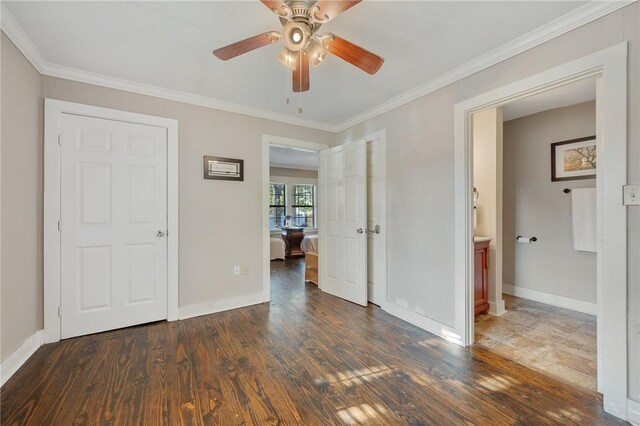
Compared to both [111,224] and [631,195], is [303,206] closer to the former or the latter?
[111,224]

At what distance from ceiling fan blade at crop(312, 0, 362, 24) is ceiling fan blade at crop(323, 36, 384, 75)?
154 mm

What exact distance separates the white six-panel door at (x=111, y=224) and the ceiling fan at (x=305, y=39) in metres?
1.66

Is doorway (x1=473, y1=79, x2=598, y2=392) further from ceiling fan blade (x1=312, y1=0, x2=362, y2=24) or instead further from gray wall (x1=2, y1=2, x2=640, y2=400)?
ceiling fan blade (x1=312, y1=0, x2=362, y2=24)

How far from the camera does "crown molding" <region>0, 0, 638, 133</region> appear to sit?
168 centimetres

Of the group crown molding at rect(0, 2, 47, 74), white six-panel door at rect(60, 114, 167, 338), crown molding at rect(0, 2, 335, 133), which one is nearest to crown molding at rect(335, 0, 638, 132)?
crown molding at rect(0, 2, 335, 133)

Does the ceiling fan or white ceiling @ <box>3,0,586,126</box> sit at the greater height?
white ceiling @ <box>3,0,586,126</box>

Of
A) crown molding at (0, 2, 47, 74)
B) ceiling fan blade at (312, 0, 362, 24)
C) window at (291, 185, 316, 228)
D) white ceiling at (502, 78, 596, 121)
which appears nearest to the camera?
ceiling fan blade at (312, 0, 362, 24)

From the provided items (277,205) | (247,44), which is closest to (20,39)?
(247,44)

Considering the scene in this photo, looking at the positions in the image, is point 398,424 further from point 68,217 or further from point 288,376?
point 68,217

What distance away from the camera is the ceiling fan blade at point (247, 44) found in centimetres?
156

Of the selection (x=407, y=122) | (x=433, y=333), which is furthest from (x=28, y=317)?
(x=407, y=122)

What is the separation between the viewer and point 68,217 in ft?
7.97

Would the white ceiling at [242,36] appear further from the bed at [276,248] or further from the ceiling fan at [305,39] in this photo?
the bed at [276,248]

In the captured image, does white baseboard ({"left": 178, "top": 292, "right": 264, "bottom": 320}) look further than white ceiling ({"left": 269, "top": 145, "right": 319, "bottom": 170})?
No
